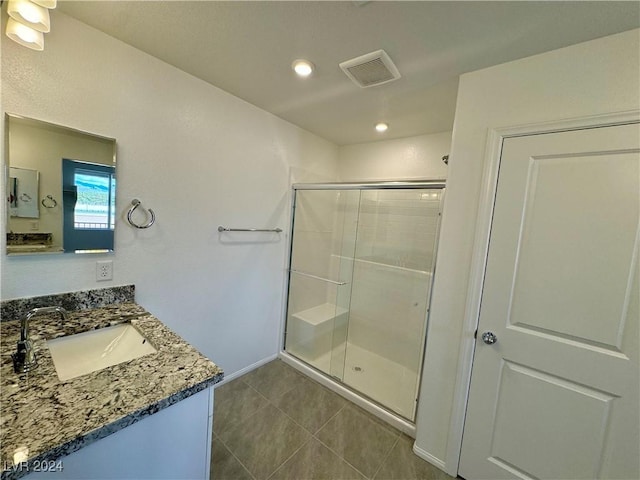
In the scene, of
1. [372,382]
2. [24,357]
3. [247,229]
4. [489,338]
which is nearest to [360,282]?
[372,382]

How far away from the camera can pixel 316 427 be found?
6.21 ft

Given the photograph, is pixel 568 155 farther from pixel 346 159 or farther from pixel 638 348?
pixel 346 159

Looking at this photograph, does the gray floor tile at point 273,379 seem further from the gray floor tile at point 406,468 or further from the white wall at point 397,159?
the white wall at point 397,159

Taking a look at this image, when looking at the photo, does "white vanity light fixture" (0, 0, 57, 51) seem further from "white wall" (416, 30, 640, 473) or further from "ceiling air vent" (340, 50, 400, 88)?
"white wall" (416, 30, 640, 473)

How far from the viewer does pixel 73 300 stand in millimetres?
1424

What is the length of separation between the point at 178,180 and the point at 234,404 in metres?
1.77

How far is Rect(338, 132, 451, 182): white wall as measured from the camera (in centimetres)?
252

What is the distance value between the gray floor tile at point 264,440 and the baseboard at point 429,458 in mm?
738

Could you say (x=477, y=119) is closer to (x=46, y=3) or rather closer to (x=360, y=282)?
(x=360, y=282)

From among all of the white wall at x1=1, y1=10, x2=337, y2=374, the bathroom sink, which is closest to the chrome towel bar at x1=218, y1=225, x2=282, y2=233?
the white wall at x1=1, y1=10, x2=337, y2=374

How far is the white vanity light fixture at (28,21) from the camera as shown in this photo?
3.32 ft

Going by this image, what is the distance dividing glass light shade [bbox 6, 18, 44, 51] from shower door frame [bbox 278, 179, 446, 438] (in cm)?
180

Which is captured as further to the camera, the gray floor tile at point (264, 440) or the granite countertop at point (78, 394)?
the gray floor tile at point (264, 440)

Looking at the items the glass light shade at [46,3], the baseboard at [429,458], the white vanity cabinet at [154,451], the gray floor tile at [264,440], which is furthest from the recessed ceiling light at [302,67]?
the baseboard at [429,458]
